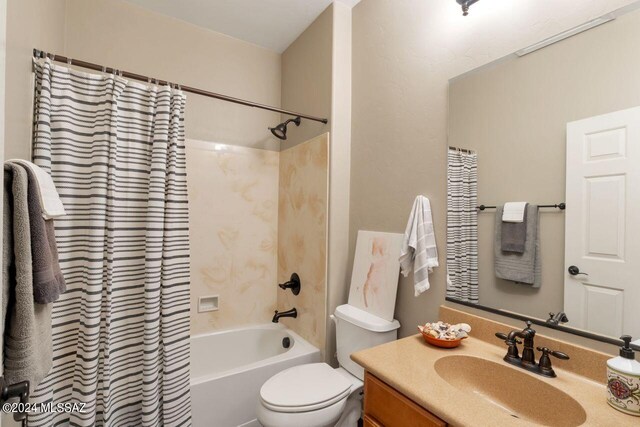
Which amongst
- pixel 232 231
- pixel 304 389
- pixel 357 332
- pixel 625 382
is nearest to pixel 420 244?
pixel 357 332

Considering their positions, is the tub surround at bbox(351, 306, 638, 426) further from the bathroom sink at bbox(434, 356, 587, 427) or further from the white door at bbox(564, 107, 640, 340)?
the white door at bbox(564, 107, 640, 340)

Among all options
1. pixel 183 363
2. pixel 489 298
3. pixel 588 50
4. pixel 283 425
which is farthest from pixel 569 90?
pixel 183 363

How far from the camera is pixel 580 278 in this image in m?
1.00

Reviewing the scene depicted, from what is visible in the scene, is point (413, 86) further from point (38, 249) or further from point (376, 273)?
point (38, 249)

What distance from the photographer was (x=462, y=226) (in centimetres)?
134

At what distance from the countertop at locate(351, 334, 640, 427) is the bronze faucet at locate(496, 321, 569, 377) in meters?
0.02

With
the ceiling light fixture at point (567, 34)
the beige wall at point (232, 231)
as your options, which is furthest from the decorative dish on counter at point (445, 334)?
the beige wall at point (232, 231)

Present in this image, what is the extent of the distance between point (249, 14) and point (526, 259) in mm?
2265

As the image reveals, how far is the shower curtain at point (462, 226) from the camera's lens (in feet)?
4.28

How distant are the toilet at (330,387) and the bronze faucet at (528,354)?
599 millimetres

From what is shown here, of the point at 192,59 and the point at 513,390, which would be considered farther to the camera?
the point at 192,59

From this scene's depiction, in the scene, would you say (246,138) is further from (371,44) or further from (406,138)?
(406,138)

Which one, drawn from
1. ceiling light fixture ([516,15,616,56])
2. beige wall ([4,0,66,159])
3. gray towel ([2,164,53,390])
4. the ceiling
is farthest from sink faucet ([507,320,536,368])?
the ceiling

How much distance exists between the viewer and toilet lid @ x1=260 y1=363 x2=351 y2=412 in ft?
4.38
